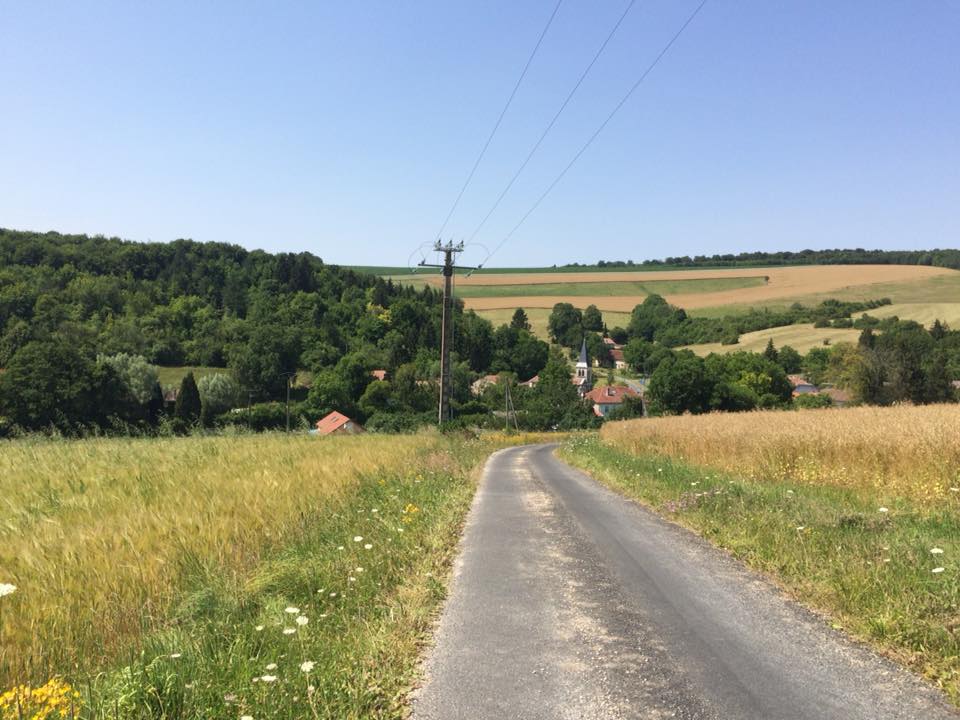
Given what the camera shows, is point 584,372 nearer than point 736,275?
No

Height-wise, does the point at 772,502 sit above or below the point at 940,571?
below

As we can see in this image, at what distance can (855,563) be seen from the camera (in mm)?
6074

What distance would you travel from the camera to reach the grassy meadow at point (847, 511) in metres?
4.90

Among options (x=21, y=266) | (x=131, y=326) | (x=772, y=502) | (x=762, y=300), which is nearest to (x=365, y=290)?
(x=131, y=326)

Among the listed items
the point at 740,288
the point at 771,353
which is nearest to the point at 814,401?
the point at 771,353

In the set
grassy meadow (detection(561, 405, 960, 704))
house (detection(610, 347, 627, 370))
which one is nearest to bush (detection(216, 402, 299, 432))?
grassy meadow (detection(561, 405, 960, 704))

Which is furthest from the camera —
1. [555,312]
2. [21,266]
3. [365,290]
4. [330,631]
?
[365,290]

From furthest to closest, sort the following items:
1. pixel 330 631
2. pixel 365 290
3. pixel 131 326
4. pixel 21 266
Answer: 1. pixel 365 290
2. pixel 21 266
3. pixel 131 326
4. pixel 330 631

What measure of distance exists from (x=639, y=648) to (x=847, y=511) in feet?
18.5

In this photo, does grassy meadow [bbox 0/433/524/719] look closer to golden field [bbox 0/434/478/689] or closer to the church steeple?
golden field [bbox 0/434/478/689]

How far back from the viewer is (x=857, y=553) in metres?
6.43

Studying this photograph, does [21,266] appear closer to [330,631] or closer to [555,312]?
[555,312]

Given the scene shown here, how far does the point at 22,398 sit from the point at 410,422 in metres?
37.8

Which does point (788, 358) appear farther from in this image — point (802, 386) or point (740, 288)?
point (740, 288)
